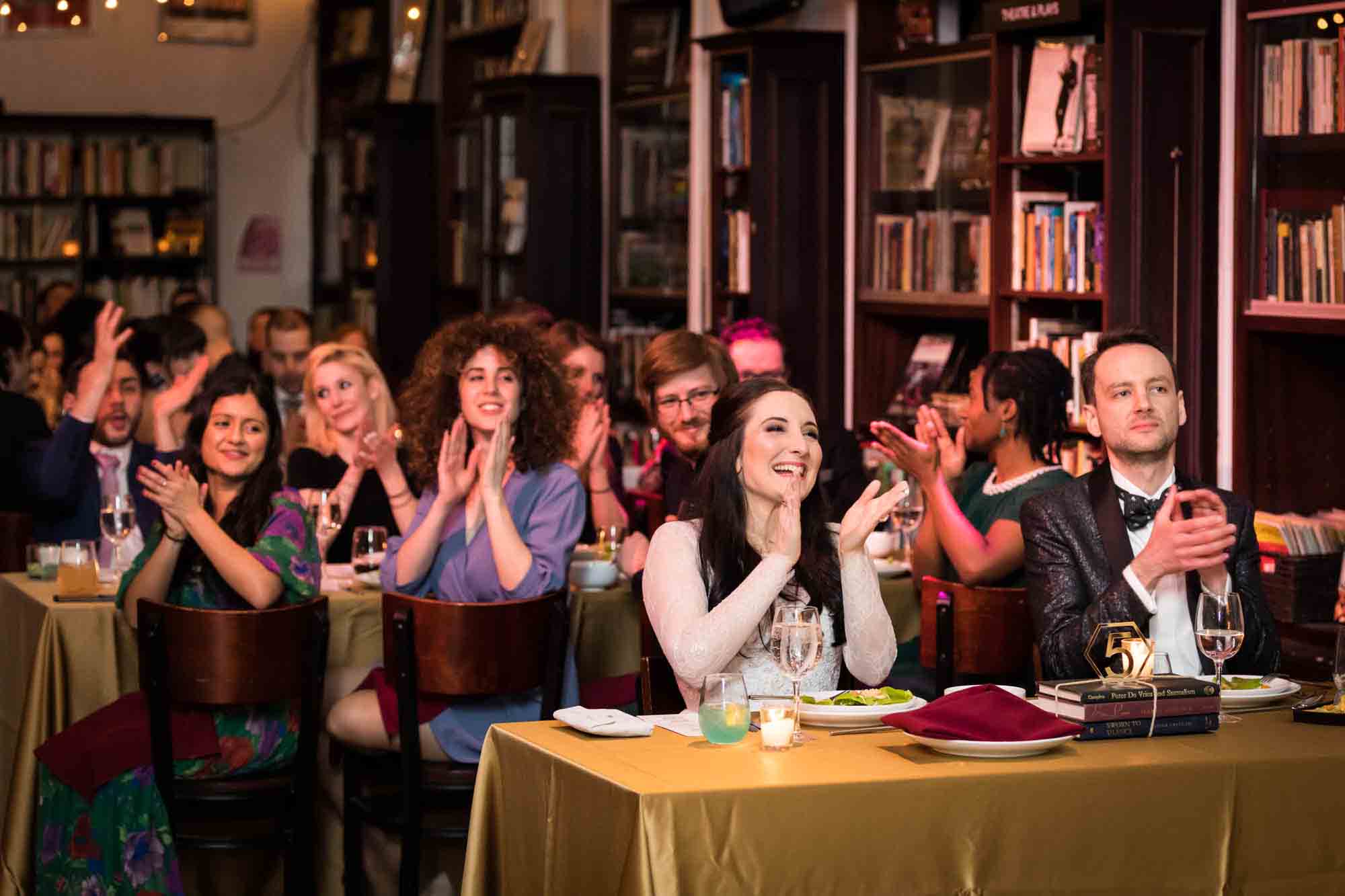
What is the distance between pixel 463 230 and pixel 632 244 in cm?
166

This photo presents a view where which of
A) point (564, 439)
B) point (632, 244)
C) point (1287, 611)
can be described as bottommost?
point (1287, 611)

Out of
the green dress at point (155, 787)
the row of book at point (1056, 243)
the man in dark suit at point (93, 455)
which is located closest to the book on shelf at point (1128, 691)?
the green dress at point (155, 787)

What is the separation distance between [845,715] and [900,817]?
35 cm

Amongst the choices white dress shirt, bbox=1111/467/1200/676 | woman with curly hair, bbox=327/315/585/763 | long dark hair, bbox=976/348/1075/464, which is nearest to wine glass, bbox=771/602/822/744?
white dress shirt, bbox=1111/467/1200/676

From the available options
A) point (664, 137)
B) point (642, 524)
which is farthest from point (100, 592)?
point (664, 137)

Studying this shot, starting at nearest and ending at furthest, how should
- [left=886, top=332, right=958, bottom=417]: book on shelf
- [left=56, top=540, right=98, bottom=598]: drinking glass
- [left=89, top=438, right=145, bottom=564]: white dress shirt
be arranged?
[left=56, top=540, right=98, bottom=598]: drinking glass < [left=89, top=438, right=145, bottom=564]: white dress shirt < [left=886, top=332, right=958, bottom=417]: book on shelf

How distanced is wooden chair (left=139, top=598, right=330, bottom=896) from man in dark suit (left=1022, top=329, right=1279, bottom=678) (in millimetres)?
1566

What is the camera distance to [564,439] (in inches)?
189

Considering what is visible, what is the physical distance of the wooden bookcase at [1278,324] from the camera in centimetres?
504

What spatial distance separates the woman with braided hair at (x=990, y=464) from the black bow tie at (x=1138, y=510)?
0.64 meters

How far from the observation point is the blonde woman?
18.3 ft

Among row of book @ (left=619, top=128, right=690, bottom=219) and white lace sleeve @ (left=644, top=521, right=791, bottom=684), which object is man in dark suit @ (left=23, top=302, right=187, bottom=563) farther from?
row of book @ (left=619, top=128, right=690, bottom=219)

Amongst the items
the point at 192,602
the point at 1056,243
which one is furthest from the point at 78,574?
the point at 1056,243

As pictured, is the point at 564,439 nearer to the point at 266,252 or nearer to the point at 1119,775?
the point at 1119,775
